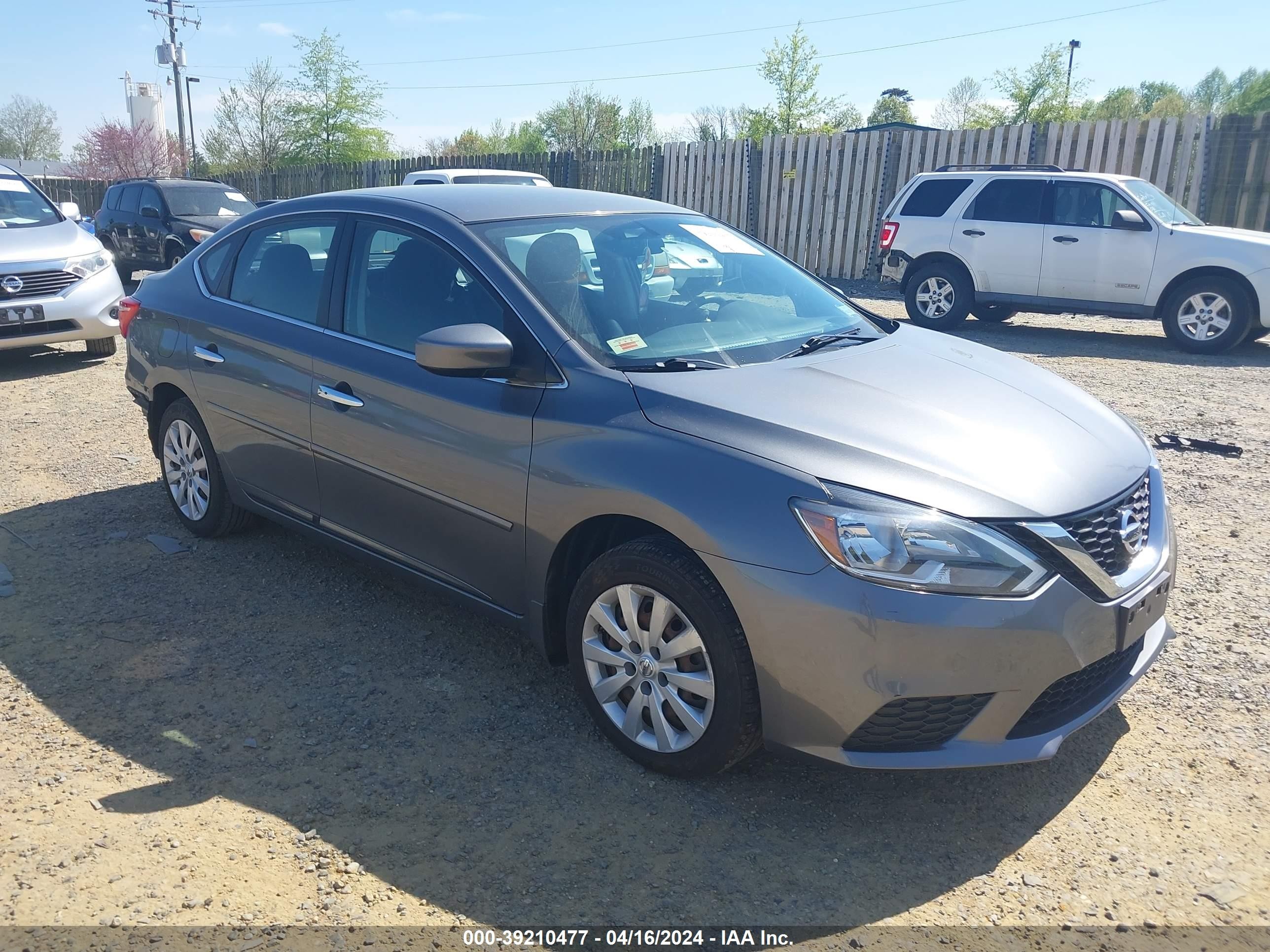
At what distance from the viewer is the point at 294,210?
4.57m

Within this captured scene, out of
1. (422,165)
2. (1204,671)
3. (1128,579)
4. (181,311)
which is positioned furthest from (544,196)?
(422,165)

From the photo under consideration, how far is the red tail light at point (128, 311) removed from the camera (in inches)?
211

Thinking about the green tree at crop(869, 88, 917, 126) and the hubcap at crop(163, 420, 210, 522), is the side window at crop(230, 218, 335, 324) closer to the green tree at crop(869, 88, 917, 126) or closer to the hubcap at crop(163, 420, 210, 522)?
the hubcap at crop(163, 420, 210, 522)

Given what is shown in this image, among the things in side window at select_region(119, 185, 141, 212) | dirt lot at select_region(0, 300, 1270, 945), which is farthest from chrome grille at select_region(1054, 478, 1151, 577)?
side window at select_region(119, 185, 141, 212)

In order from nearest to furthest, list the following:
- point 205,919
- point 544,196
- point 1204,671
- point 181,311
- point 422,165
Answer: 1. point 205,919
2. point 1204,671
3. point 544,196
4. point 181,311
5. point 422,165

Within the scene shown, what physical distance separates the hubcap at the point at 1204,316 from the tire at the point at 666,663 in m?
9.93

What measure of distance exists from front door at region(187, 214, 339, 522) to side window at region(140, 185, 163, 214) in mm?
12235

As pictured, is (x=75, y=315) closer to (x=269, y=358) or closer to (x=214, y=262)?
(x=214, y=262)

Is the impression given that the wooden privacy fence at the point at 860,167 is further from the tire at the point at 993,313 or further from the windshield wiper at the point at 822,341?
the windshield wiper at the point at 822,341

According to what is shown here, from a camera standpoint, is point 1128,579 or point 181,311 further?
point 181,311

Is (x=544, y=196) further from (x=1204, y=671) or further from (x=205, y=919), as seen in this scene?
(x=1204, y=671)

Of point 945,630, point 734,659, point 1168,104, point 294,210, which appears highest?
point 1168,104

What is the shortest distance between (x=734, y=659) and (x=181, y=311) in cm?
361

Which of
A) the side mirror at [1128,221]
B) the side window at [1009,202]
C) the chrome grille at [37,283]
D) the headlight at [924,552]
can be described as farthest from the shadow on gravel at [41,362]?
the side mirror at [1128,221]
